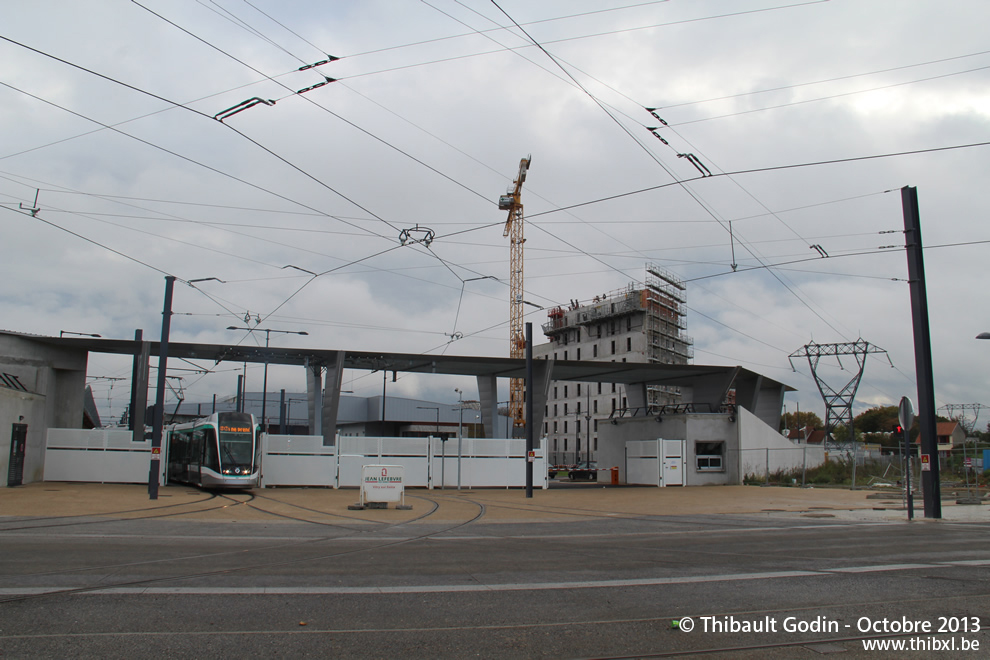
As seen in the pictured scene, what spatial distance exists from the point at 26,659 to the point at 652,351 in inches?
4005

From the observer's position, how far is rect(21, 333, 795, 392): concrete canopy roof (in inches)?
1442

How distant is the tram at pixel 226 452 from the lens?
2883 cm

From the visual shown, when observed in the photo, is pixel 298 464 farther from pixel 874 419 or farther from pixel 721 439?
pixel 874 419

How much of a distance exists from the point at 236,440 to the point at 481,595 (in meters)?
24.0

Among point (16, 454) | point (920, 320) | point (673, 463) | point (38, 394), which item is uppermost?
point (920, 320)

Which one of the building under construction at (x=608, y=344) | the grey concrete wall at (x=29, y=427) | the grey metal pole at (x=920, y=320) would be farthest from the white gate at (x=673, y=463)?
the building under construction at (x=608, y=344)

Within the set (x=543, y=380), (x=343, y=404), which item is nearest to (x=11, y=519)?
(x=543, y=380)

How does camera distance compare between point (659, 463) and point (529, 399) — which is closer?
point (529, 399)

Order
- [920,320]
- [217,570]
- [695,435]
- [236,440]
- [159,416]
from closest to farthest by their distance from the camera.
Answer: [217,570], [920,320], [159,416], [236,440], [695,435]

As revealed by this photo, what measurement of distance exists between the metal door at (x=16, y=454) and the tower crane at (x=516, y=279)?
2346 inches

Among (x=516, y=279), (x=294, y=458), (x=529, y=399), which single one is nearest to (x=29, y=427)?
(x=294, y=458)

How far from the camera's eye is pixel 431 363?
42.7 meters

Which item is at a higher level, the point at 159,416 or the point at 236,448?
the point at 159,416

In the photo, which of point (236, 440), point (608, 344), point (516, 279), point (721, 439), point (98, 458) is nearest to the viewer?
point (236, 440)
